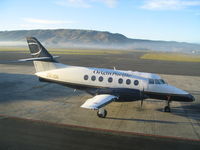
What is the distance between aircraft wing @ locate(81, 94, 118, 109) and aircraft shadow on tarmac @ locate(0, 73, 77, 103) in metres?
6.38

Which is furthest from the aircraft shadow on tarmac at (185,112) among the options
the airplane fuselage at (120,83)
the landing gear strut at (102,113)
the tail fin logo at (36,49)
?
the tail fin logo at (36,49)

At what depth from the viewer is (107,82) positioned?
1697cm

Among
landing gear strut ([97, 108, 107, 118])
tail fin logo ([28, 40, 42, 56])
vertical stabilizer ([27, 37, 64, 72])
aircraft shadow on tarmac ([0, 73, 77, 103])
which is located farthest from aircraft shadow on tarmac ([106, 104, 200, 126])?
tail fin logo ([28, 40, 42, 56])

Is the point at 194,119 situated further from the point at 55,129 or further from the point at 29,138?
the point at 29,138

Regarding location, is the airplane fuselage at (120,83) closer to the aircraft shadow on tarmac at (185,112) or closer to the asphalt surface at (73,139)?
the aircraft shadow on tarmac at (185,112)

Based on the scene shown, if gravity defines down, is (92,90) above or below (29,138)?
above

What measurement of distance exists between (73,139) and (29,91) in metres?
12.3

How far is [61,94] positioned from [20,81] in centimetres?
864

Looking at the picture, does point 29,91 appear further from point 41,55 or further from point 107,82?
point 107,82

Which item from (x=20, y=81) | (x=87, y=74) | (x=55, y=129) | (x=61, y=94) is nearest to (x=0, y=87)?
(x=20, y=81)

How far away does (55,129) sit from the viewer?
12617 mm

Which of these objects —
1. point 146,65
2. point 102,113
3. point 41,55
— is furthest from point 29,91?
point 146,65

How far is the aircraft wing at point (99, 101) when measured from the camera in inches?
514

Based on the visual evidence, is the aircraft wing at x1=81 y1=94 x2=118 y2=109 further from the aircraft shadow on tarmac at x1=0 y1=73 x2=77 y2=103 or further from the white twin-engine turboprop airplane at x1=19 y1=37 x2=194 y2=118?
the aircraft shadow on tarmac at x1=0 y1=73 x2=77 y2=103
